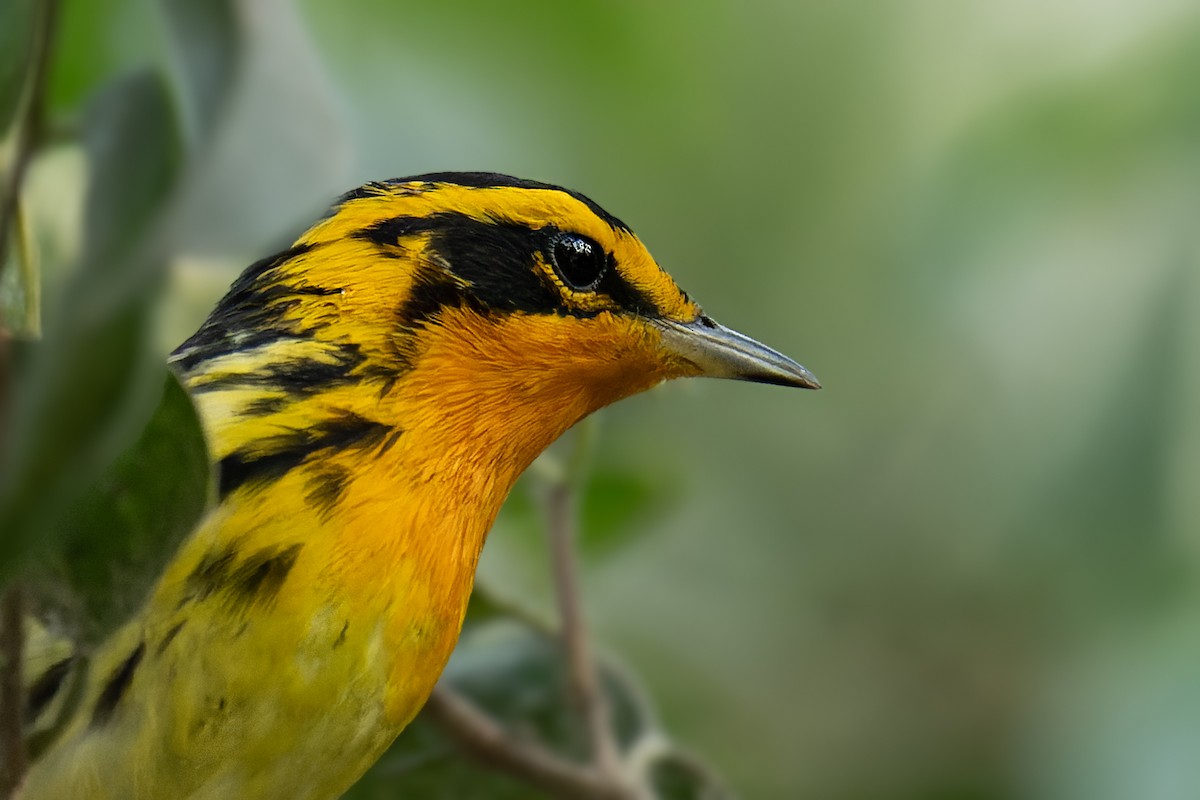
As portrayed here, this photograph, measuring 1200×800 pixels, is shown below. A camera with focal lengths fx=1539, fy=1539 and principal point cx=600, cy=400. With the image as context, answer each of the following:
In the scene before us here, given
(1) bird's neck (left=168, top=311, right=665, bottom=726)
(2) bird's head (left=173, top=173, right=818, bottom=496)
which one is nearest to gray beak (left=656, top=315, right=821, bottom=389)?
(2) bird's head (left=173, top=173, right=818, bottom=496)

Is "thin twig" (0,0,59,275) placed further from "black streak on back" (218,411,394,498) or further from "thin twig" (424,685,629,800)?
"thin twig" (424,685,629,800)

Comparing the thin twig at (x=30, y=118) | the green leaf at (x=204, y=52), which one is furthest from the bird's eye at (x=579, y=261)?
the thin twig at (x=30, y=118)

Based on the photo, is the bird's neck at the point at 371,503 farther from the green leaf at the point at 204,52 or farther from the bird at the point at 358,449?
the green leaf at the point at 204,52

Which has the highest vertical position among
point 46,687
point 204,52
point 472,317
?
point 204,52

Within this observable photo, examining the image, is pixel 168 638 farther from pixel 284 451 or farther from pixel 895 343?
pixel 895 343

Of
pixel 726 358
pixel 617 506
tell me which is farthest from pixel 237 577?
pixel 617 506
